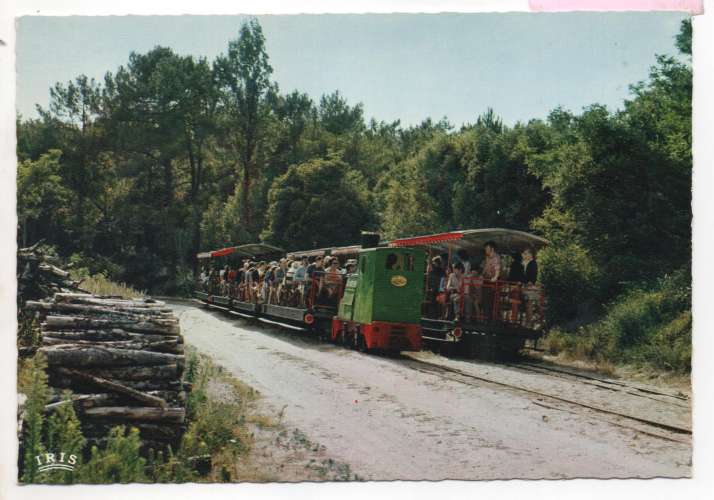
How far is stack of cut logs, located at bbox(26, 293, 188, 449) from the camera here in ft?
25.6

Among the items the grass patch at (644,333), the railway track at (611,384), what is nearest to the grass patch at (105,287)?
the railway track at (611,384)

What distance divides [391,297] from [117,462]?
28.4 ft

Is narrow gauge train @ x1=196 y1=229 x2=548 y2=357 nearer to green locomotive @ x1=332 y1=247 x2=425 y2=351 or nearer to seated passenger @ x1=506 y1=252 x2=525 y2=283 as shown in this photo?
green locomotive @ x1=332 y1=247 x2=425 y2=351

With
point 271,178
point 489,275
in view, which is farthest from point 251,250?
point 489,275

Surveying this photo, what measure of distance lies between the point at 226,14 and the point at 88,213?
3839mm

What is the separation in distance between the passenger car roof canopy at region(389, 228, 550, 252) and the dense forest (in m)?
1.24

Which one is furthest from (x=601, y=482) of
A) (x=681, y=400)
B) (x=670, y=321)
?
(x=670, y=321)

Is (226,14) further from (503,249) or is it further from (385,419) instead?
(503,249)

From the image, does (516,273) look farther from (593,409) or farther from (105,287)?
(105,287)

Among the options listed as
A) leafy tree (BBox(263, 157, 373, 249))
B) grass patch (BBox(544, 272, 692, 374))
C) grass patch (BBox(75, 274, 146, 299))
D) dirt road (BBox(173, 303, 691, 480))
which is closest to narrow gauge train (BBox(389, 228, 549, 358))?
grass patch (BBox(544, 272, 692, 374))

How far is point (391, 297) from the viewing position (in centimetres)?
1555

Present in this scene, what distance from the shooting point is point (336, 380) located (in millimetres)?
12039

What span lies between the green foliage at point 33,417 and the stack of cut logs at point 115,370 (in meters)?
0.13

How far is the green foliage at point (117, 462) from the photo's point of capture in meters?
7.49
